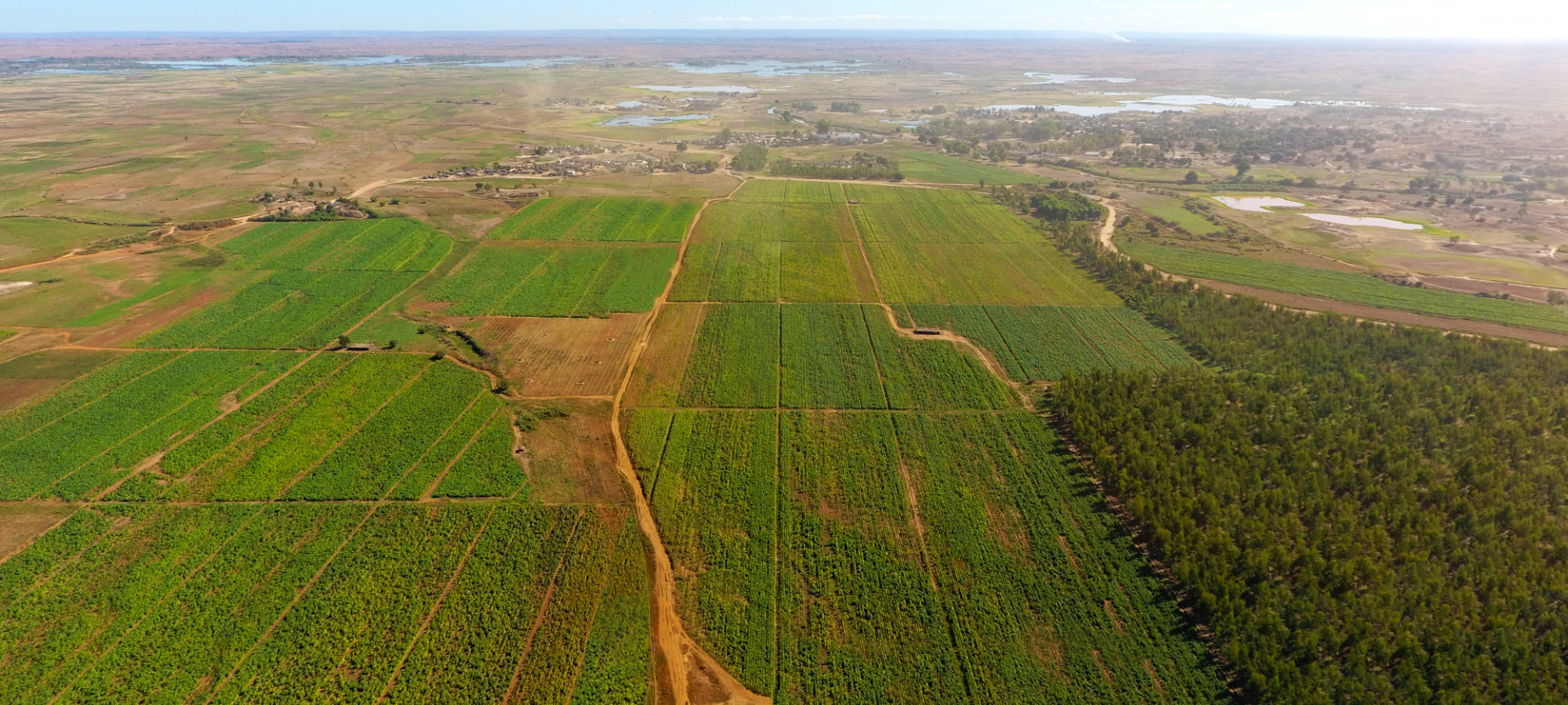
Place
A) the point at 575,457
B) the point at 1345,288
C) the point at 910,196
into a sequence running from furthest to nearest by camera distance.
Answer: the point at 910,196 < the point at 1345,288 < the point at 575,457

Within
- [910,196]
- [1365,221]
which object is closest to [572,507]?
[910,196]

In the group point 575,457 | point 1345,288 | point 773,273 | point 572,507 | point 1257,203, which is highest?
point 1257,203

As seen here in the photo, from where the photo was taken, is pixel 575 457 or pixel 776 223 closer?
pixel 575 457

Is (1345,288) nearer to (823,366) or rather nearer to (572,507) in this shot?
(823,366)

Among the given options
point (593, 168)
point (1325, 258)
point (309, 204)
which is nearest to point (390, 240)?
point (309, 204)

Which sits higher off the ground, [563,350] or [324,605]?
[563,350]

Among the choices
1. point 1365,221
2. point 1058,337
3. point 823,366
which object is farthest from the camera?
point 1365,221

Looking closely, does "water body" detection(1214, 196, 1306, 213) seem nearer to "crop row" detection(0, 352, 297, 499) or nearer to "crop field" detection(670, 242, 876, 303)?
"crop field" detection(670, 242, 876, 303)

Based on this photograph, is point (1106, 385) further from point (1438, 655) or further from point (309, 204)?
point (309, 204)
